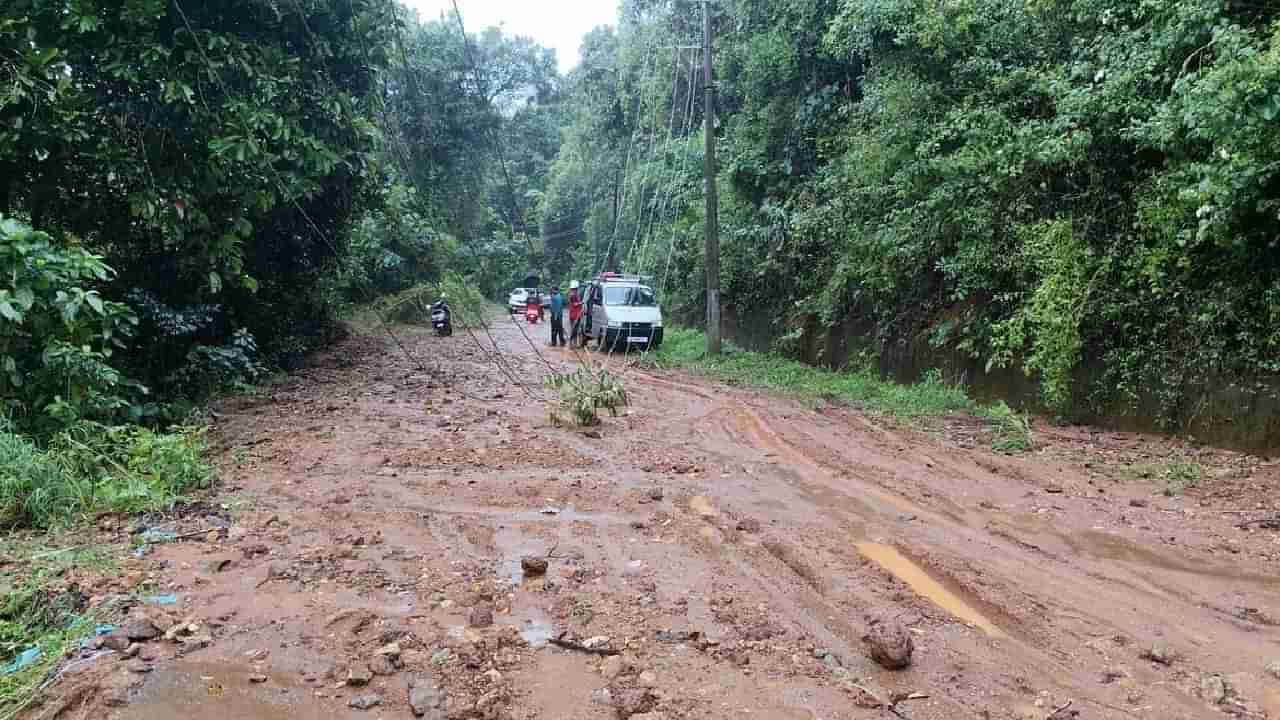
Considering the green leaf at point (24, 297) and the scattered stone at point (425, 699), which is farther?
the green leaf at point (24, 297)

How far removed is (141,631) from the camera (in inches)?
152

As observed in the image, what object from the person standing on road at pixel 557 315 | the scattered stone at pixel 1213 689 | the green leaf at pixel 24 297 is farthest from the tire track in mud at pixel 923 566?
the person standing on road at pixel 557 315

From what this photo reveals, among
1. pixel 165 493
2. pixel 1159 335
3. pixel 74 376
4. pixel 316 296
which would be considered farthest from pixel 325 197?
pixel 1159 335

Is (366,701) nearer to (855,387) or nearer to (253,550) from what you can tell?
(253,550)

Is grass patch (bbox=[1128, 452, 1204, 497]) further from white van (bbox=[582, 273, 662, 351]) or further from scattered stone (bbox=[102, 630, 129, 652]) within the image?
white van (bbox=[582, 273, 662, 351])

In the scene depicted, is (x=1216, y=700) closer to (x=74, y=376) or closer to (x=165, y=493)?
(x=165, y=493)

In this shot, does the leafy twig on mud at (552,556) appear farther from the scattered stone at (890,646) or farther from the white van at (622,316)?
the white van at (622,316)

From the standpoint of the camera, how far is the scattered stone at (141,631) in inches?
151

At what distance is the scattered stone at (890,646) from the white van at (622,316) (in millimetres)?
16747

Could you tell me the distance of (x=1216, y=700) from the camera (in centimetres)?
353

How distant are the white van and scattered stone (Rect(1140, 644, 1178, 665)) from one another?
55.4ft

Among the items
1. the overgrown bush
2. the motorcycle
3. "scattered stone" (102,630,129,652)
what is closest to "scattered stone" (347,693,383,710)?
"scattered stone" (102,630,129,652)

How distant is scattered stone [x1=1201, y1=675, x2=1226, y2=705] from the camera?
354cm

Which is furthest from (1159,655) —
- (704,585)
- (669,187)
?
(669,187)
